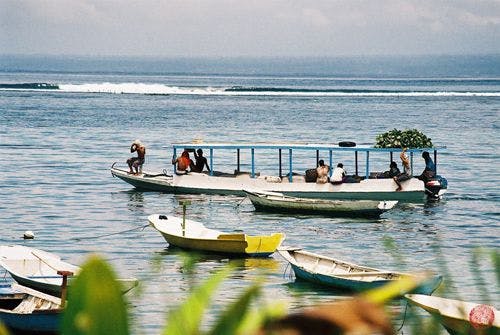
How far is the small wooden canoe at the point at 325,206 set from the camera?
30.1 metres

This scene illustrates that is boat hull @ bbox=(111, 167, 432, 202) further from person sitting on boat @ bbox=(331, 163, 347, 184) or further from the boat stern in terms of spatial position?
the boat stern

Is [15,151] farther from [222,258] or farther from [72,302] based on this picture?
[72,302]

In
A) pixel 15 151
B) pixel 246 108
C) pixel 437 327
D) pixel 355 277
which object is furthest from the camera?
pixel 246 108

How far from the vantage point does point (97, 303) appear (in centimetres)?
113

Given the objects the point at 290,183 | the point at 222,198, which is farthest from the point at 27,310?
the point at 222,198

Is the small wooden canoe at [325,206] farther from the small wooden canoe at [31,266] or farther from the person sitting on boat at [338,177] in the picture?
the small wooden canoe at [31,266]

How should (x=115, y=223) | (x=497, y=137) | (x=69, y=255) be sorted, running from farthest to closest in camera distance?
(x=497, y=137), (x=115, y=223), (x=69, y=255)

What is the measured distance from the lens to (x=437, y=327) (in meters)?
1.48

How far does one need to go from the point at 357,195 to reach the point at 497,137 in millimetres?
35689

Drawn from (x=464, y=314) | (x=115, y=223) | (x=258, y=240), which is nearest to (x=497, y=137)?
(x=115, y=223)

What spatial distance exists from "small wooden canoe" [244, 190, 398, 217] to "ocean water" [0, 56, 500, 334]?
9.9 inches

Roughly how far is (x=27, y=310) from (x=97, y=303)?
542 inches

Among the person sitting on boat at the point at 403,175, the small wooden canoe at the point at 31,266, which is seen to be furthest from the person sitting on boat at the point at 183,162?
the small wooden canoe at the point at 31,266

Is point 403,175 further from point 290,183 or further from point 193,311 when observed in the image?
point 193,311
